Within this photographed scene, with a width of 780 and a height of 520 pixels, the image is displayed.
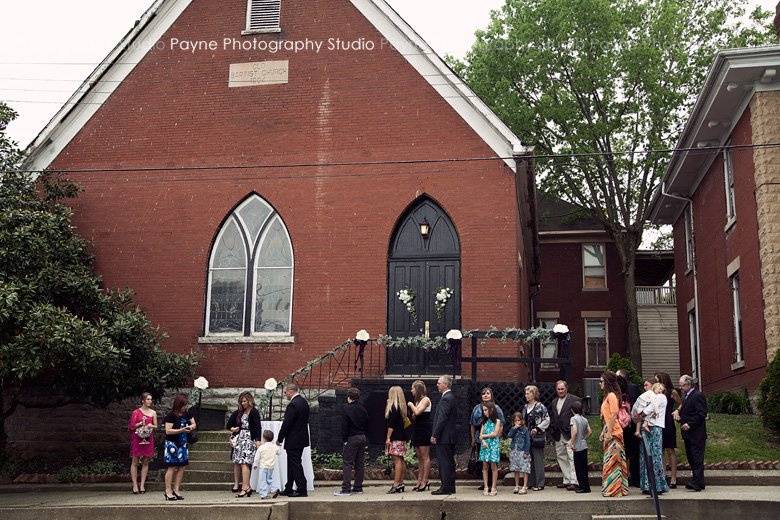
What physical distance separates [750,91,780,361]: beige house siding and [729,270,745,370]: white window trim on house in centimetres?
239

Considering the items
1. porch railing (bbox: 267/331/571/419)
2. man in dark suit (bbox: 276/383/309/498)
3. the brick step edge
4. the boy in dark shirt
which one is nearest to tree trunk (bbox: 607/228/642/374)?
porch railing (bbox: 267/331/571/419)

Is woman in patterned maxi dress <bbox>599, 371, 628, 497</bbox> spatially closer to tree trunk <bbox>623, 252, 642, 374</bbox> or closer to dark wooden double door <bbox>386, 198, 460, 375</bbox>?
dark wooden double door <bbox>386, 198, 460, 375</bbox>

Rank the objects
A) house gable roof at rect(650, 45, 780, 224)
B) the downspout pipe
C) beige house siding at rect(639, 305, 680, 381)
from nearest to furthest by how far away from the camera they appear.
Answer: house gable roof at rect(650, 45, 780, 224), the downspout pipe, beige house siding at rect(639, 305, 680, 381)

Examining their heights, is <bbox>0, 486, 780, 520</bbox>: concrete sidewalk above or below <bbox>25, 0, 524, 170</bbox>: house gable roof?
below

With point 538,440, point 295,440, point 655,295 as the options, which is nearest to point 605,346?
point 655,295

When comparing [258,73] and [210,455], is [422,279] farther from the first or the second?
[258,73]

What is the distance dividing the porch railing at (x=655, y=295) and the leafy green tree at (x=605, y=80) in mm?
4724

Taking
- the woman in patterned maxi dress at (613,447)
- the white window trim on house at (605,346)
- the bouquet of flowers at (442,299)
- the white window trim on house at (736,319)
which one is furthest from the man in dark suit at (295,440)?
the white window trim on house at (605,346)

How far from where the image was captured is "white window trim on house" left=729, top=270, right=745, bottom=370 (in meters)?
18.0

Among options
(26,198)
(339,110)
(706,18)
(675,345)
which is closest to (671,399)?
(339,110)

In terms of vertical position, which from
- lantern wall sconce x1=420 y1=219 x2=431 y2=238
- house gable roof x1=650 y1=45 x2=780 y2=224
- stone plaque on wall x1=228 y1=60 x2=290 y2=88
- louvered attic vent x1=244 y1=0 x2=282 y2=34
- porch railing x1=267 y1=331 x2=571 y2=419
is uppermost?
louvered attic vent x1=244 y1=0 x2=282 y2=34

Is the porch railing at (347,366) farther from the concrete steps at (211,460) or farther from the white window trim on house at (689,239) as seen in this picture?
the white window trim on house at (689,239)

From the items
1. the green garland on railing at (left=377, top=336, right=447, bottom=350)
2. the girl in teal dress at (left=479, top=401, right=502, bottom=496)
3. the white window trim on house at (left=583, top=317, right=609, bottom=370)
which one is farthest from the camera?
the white window trim on house at (left=583, top=317, right=609, bottom=370)

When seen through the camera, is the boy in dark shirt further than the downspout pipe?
No
